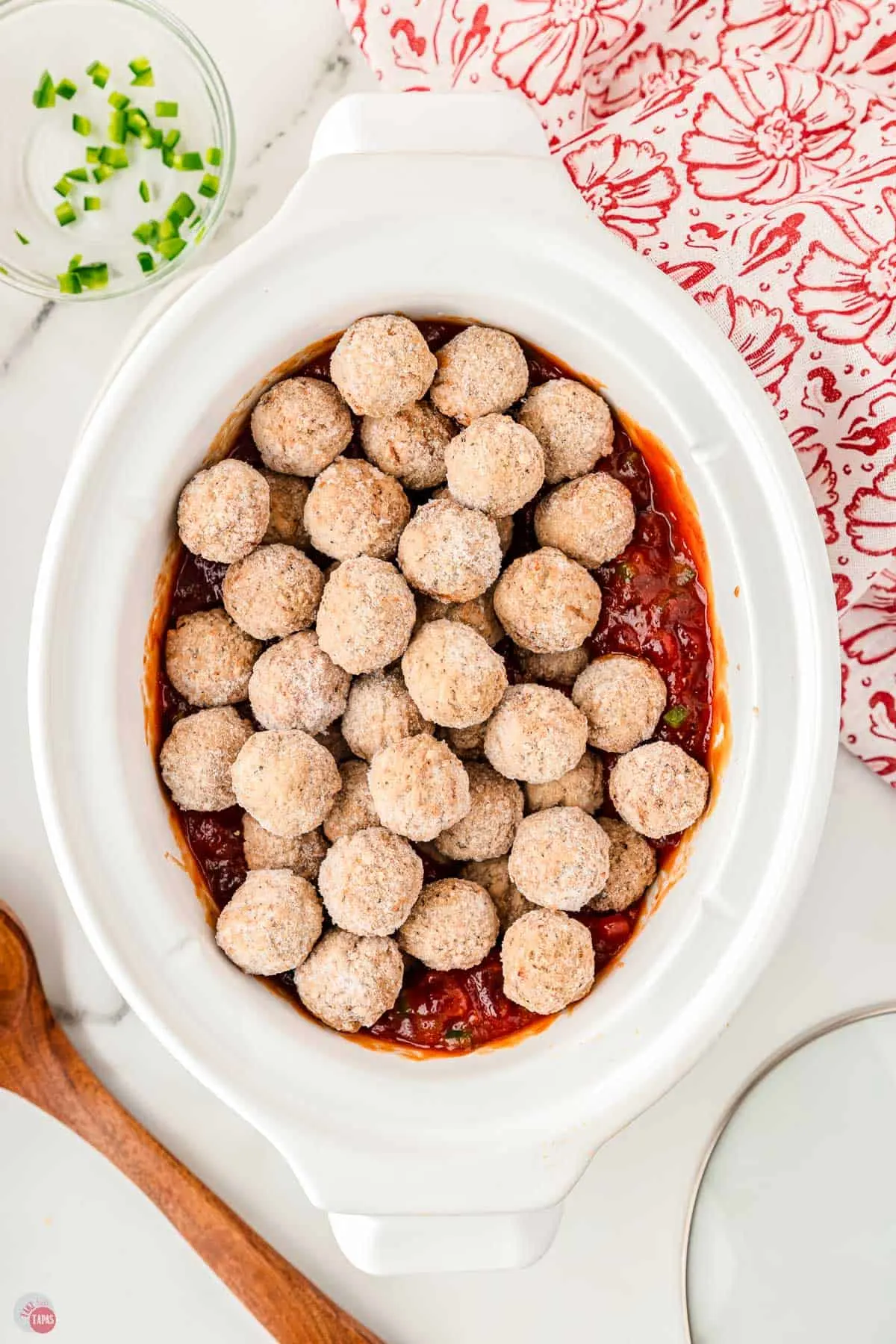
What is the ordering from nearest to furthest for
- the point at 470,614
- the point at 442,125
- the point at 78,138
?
the point at 442,125 → the point at 470,614 → the point at 78,138

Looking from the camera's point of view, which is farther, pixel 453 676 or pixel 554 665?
pixel 554 665

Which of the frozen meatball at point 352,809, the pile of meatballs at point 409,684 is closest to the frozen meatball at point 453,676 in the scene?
the pile of meatballs at point 409,684

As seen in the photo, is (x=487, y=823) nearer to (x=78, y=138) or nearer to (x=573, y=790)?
(x=573, y=790)

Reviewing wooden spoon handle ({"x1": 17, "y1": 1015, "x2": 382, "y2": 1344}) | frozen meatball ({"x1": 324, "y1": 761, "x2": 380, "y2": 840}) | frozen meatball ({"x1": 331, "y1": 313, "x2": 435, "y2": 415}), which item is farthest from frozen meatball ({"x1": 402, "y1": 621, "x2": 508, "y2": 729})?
wooden spoon handle ({"x1": 17, "y1": 1015, "x2": 382, "y2": 1344})

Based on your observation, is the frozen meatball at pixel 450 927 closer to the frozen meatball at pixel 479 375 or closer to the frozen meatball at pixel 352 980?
the frozen meatball at pixel 352 980

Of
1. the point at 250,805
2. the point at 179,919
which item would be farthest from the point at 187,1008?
the point at 250,805

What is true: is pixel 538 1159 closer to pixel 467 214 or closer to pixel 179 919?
pixel 179 919

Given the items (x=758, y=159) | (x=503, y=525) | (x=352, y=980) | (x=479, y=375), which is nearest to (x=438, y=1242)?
(x=352, y=980)
